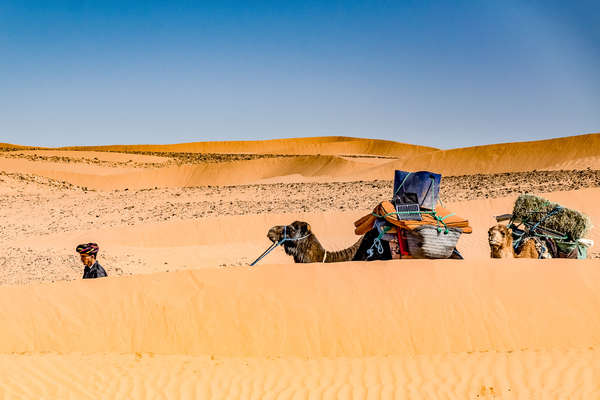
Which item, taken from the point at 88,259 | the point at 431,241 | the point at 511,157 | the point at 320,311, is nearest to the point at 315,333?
the point at 320,311

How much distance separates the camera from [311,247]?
27.7 ft

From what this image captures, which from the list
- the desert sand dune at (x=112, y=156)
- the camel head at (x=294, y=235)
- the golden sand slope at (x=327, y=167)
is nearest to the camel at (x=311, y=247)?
the camel head at (x=294, y=235)

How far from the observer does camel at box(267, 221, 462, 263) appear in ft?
27.1

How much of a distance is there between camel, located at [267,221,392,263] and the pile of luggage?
114mm

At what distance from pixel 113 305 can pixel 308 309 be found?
2520 mm

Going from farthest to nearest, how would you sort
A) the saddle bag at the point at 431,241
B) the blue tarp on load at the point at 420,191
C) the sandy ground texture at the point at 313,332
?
the blue tarp on load at the point at 420,191 < the saddle bag at the point at 431,241 < the sandy ground texture at the point at 313,332

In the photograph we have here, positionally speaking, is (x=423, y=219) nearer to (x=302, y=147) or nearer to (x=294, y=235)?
(x=294, y=235)

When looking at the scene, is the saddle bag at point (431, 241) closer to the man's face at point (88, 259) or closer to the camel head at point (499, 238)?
the camel head at point (499, 238)

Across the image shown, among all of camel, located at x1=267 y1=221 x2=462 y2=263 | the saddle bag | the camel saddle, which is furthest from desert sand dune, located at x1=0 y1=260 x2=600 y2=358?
the camel saddle

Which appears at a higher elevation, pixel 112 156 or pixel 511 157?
pixel 511 157

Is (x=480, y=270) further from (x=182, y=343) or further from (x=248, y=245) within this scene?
(x=248, y=245)

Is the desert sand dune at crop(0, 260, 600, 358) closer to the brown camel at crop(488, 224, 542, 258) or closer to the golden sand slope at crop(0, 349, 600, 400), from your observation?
the golden sand slope at crop(0, 349, 600, 400)

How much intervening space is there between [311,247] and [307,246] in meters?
0.06

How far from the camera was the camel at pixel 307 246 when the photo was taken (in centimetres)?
824
